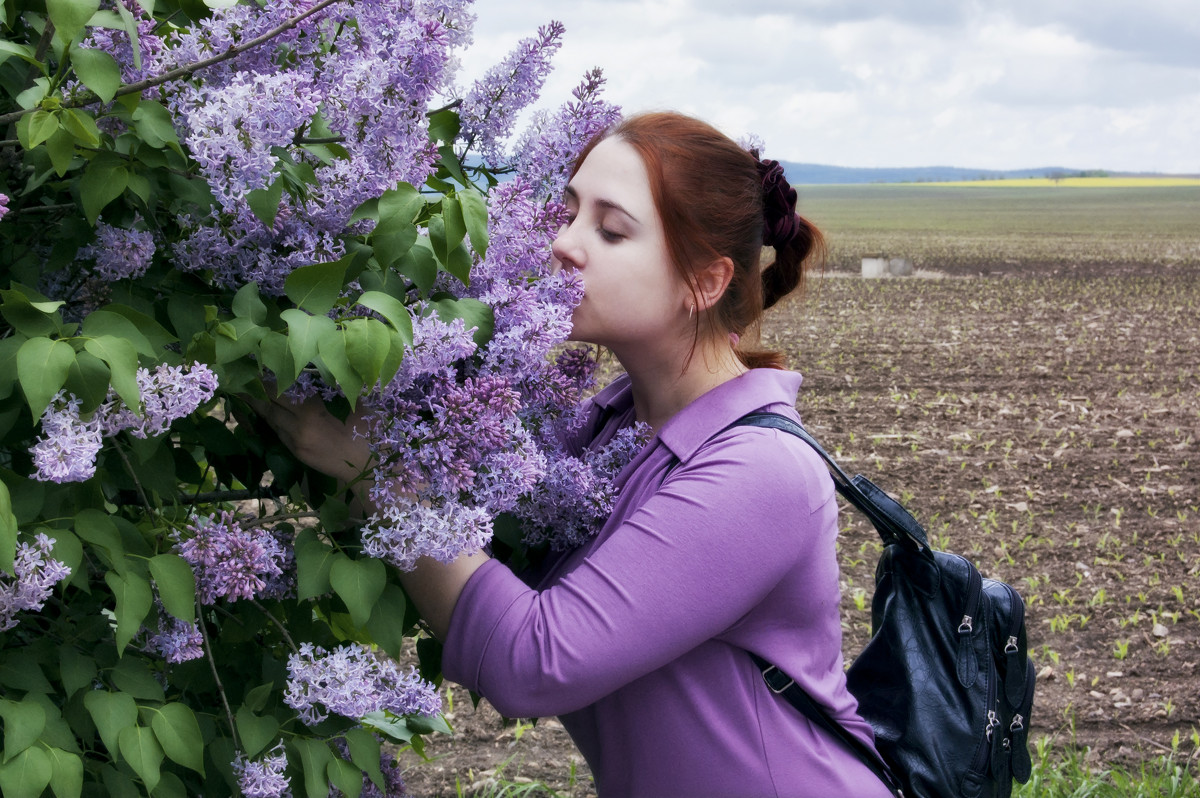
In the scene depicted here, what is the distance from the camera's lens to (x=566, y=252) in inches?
78.5

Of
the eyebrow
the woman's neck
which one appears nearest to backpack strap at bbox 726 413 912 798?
the woman's neck

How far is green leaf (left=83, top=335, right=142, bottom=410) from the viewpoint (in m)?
1.22

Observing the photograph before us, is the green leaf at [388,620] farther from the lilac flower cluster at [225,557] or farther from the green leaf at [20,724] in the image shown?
the green leaf at [20,724]

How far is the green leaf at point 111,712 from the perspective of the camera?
150cm

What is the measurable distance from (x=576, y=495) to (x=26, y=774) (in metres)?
0.89

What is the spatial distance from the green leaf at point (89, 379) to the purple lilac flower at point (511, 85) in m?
0.74

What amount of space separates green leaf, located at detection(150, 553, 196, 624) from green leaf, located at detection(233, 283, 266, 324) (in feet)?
1.01

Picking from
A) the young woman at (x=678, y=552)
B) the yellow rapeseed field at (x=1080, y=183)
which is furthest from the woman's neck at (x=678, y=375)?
the yellow rapeseed field at (x=1080, y=183)

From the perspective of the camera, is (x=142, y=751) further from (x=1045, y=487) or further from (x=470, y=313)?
(x=1045, y=487)

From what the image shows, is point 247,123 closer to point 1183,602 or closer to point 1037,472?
point 1183,602

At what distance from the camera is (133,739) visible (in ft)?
Answer: 4.94

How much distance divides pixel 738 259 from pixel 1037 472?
7.74 meters

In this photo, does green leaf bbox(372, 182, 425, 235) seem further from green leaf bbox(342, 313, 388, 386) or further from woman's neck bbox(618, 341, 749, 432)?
woman's neck bbox(618, 341, 749, 432)

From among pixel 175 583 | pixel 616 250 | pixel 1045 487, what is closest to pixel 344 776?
pixel 175 583
